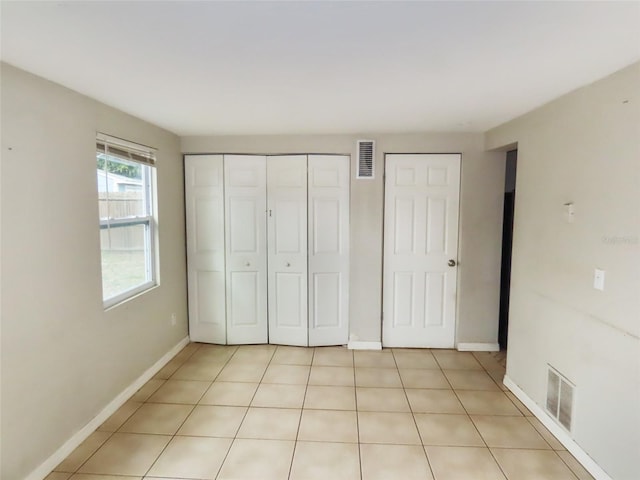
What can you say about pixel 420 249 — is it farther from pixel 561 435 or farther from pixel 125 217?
pixel 125 217

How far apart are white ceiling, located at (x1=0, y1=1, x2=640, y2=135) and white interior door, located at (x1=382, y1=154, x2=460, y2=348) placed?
1.04 metres

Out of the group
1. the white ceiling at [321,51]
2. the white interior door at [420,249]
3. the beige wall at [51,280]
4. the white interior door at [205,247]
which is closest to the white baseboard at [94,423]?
the beige wall at [51,280]

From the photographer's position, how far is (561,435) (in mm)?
2293

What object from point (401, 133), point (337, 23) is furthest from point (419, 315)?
point (337, 23)

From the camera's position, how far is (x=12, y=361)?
1801 millimetres

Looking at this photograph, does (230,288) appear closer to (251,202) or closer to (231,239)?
(231,239)

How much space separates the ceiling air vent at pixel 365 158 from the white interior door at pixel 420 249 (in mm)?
178

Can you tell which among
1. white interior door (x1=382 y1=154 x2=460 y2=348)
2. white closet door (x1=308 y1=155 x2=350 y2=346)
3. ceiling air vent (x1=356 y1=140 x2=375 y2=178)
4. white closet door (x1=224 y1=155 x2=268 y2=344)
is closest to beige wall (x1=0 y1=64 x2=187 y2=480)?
white closet door (x1=224 y1=155 x2=268 y2=344)

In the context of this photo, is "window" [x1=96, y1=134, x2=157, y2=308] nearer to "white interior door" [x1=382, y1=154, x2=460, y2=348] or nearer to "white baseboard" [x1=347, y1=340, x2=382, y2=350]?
"white baseboard" [x1=347, y1=340, x2=382, y2=350]

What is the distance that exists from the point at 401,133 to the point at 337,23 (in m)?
2.32

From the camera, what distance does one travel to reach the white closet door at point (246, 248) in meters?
3.73

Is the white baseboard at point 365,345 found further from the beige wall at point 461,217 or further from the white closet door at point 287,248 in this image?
the white closet door at point 287,248

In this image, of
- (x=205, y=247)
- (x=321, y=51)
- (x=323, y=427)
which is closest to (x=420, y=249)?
(x=323, y=427)

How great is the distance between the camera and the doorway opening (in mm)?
3705
